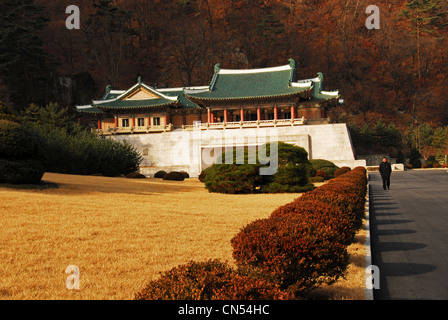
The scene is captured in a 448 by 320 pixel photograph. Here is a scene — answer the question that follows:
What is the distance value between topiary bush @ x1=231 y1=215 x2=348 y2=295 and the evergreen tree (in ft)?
157

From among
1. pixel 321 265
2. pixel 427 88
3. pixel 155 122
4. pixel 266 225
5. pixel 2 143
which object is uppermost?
pixel 427 88

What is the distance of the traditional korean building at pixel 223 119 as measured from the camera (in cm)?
3850

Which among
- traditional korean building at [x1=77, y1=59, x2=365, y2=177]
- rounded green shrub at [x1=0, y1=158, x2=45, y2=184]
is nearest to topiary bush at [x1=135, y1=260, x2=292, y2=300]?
rounded green shrub at [x1=0, y1=158, x2=45, y2=184]

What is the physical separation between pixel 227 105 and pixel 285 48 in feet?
99.2

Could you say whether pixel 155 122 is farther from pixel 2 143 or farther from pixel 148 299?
pixel 148 299

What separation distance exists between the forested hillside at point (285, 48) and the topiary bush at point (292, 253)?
57159mm

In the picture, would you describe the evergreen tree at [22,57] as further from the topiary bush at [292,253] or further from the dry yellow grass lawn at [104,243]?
the topiary bush at [292,253]

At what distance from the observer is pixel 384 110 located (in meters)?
64.3

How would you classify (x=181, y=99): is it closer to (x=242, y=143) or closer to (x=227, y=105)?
(x=227, y=105)

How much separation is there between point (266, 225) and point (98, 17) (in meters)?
67.1

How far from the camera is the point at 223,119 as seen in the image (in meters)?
46.2

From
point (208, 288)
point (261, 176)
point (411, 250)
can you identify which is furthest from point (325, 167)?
point (208, 288)

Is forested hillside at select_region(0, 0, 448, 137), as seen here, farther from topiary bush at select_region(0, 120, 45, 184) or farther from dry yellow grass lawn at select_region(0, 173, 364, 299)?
dry yellow grass lawn at select_region(0, 173, 364, 299)

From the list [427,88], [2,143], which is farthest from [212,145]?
[427,88]
